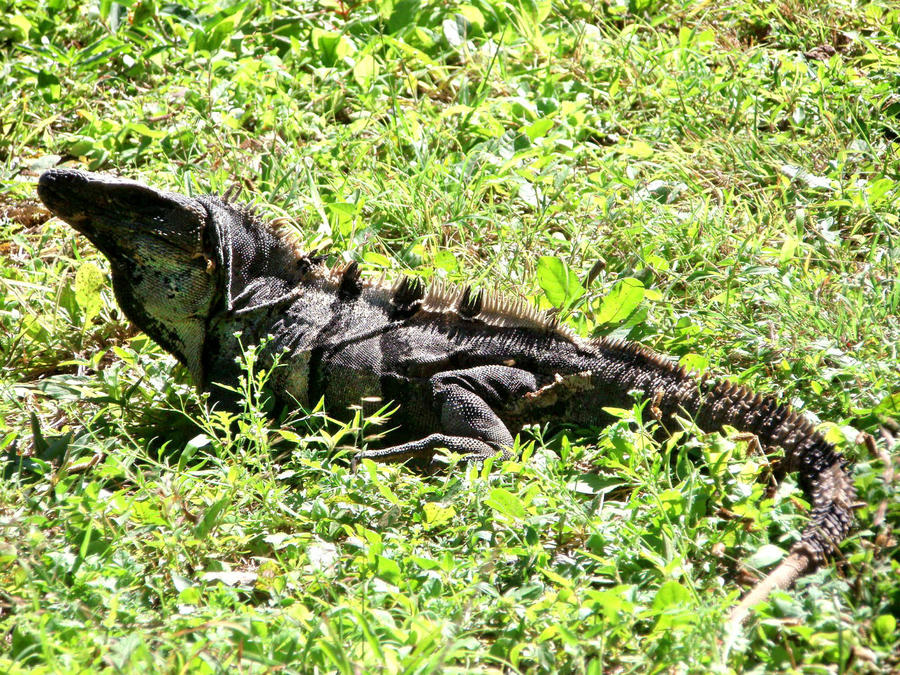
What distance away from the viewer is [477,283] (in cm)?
449

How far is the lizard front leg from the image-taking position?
3.61 metres

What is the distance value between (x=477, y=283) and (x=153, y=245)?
148 cm

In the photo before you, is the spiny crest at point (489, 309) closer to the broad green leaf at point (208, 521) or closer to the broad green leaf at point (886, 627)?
the broad green leaf at point (208, 521)

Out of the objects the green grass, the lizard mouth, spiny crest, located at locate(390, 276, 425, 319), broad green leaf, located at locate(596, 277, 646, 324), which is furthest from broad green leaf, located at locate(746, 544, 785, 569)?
the lizard mouth

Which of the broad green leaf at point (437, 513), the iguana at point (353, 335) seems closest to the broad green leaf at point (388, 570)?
the broad green leaf at point (437, 513)

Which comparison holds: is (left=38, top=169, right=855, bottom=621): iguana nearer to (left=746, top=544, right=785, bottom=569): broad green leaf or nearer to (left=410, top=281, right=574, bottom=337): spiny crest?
(left=410, top=281, right=574, bottom=337): spiny crest

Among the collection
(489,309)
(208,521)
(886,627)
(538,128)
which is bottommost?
(208,521)

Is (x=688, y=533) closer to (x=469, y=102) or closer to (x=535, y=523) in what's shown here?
(x=535, y=523)

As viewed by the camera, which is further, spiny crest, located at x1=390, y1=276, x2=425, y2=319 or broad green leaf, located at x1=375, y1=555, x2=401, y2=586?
spiny crest, located at x1=390, y1=276, x2=425, y2=319

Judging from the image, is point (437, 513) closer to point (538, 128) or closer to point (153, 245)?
point (153, 245)

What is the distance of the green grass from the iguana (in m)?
0.16

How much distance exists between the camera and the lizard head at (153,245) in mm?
3990

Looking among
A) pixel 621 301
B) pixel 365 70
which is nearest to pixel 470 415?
pixel 621 301

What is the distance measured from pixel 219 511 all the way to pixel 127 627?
0.53 metres
